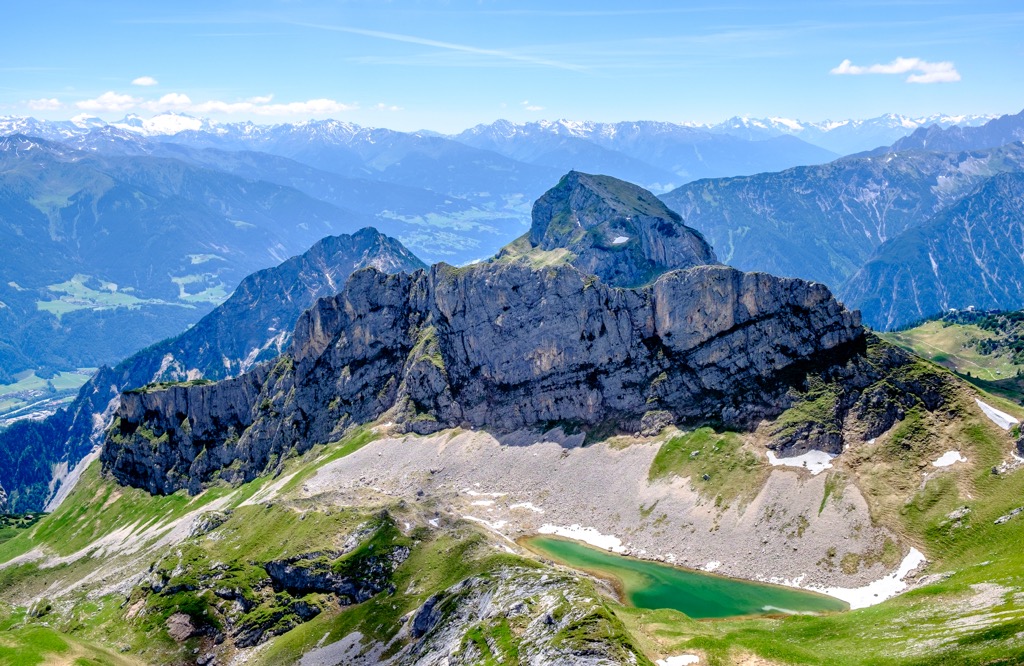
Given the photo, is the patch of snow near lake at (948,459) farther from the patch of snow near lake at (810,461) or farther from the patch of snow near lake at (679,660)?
the patch of snow near lake at (679,660)

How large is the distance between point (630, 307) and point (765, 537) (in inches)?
2907

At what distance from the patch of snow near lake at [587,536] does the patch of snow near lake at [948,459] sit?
5746cm

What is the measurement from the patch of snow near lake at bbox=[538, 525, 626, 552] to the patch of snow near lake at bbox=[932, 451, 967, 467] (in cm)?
5746

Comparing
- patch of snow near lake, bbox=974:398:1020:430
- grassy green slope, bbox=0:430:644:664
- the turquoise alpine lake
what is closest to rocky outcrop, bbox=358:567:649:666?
grassy green slope, bbox=0:430:644:664

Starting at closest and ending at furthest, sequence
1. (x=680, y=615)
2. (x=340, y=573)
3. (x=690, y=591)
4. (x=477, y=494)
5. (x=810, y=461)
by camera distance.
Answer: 1. (x=680, y=615)
2. (x=340, y=573)
3. (x=690, y=591)
4. (x=810, y=461)
5. (x=477, y=494)

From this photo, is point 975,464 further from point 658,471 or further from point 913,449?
point 658,471

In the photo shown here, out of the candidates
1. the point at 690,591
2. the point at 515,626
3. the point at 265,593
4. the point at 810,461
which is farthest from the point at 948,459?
the point at 265,593

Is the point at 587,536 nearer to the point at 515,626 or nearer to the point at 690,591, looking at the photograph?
the point at 690,591

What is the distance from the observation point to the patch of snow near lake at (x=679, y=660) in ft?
266

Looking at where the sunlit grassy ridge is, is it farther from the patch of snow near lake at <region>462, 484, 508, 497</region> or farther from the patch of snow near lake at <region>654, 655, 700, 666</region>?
the patch of snow near lake at <region>462, 484, 508, 497</region>

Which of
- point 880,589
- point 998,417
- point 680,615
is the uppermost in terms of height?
point 998,417

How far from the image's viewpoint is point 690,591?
419 feet

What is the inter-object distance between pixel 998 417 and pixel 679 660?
89.2 metres

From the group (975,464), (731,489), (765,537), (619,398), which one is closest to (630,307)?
(619,398)
